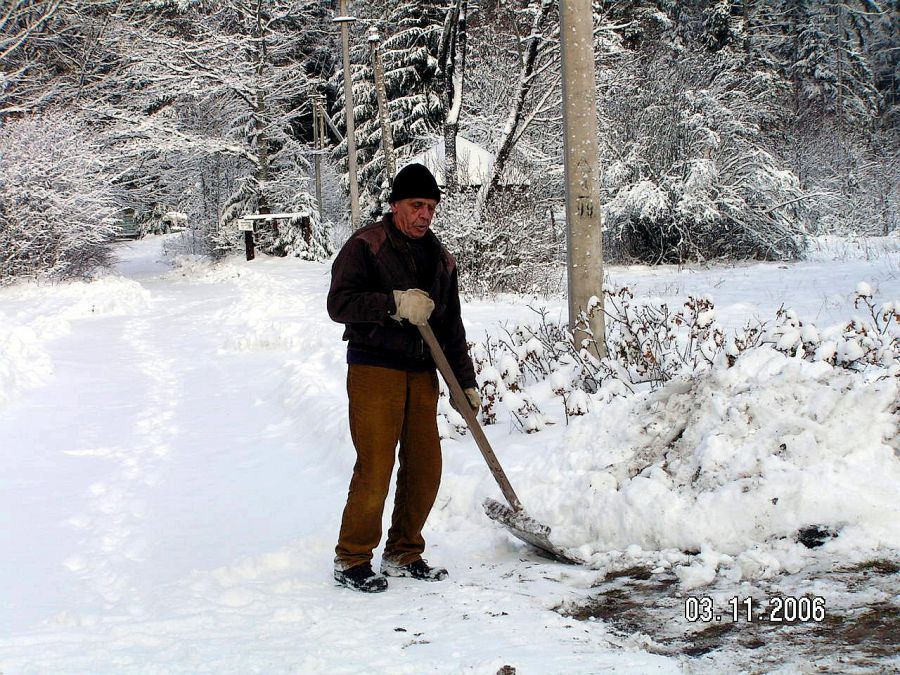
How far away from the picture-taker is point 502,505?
12.1 ft

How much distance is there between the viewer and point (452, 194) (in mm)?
15531

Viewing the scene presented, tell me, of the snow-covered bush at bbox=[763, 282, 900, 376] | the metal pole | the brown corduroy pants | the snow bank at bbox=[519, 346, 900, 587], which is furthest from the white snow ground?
the metal pole

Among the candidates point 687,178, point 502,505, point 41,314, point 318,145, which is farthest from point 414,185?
point 318,145

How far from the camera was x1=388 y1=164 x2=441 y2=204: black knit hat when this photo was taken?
3.52 m

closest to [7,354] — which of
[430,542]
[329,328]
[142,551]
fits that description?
[329,328]

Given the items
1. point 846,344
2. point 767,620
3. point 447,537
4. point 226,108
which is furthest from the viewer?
point 226,108

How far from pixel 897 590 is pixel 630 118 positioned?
1706 centimetres

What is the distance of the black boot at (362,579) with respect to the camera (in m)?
3.51

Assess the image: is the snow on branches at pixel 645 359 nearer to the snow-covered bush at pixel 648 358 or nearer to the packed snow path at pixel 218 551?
the snow-covered bush at pixel 648 358

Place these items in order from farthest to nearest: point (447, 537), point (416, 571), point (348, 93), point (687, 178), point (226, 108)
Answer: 1. point (226, 108)
2. point (348, 93)
3. point (687, 178)
4. point (447, 537)
5. point (416, 571)

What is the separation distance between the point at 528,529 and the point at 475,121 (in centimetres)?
2116

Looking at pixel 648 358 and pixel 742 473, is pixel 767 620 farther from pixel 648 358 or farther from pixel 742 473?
pixel 648 358

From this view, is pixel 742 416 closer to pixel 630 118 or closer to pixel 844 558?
pixel 844 558
